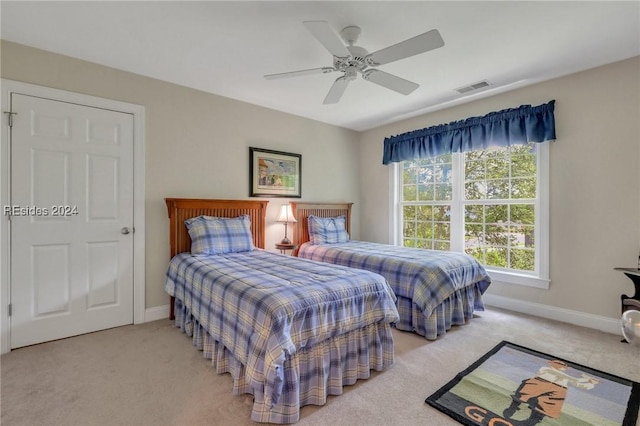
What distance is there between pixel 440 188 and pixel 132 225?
3.85 meters

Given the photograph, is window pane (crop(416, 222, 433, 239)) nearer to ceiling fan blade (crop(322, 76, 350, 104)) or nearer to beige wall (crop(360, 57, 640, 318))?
beige wall (crop(360, 57, 640, 318))

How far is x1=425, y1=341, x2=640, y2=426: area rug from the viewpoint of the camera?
166 cm

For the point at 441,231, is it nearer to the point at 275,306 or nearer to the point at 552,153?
the point at 552,153

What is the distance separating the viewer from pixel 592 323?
115 inches

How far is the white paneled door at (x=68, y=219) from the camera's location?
248 cm

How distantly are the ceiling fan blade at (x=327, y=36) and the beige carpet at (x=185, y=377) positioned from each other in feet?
7.41

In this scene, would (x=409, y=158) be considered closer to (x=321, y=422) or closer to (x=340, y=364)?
(x=340, y=364)

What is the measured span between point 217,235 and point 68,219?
50.4 inches

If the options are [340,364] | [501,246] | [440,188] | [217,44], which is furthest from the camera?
[440,188]

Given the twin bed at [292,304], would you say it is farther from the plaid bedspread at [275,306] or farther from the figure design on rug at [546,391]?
the figure design on rug at [546,391]

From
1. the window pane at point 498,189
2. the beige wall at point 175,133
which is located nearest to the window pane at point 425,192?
the window pane at point 498,189

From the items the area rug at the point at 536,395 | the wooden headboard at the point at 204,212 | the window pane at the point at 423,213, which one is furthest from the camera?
the window pane at the point at 423,213

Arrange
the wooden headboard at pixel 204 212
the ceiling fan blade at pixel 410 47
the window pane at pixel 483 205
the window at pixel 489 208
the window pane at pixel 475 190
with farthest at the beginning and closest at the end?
the window pane at pixel 475 190 → the window pane at pixel 483 205 → the window at pixel 489 208 → the wooden headboard at pixel 204 212 → the ceiling fan blade at pixel 410 47

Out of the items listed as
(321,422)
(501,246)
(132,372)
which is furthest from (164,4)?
(501,246)
